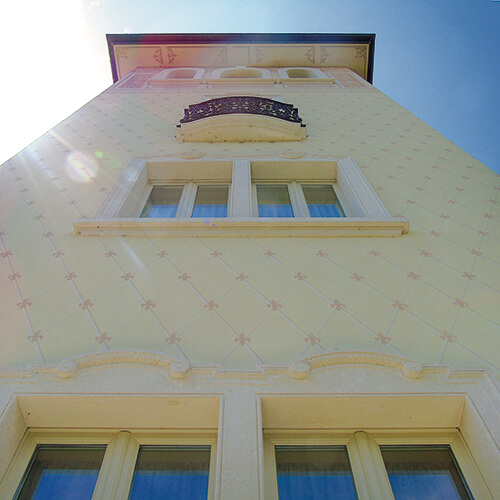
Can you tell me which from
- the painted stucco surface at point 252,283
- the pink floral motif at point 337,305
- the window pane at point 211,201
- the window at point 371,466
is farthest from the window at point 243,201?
the window at point 371,466

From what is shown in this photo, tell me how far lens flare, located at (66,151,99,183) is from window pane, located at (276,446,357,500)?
4366 mm

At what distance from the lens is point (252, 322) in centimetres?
311

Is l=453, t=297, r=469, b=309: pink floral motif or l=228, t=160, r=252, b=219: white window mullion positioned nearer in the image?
l=453, t=297, r=469, b=309: pink floral motif

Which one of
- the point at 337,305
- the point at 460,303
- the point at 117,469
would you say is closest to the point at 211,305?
the point at 337,305

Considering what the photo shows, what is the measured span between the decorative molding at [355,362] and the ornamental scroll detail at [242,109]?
4.87m

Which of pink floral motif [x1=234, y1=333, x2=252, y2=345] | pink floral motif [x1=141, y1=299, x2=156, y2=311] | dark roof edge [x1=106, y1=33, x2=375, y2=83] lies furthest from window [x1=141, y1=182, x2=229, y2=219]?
dark roof edge [x1=106, y1=33, x2=375, y2=83]

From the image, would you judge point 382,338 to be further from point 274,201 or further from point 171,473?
point 274,201

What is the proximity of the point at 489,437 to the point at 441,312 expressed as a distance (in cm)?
111

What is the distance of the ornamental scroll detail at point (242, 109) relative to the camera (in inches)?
267

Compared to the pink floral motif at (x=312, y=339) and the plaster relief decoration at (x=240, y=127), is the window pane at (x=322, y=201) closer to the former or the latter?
the plaster relief decoration at (x=240, y=127)

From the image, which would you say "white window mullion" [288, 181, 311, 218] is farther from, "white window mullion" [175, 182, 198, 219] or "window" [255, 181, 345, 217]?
"white window mullion" [175, 182, 198, 219]

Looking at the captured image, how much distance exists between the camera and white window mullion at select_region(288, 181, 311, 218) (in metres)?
5.13

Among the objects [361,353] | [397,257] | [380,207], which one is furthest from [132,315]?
[380,207]

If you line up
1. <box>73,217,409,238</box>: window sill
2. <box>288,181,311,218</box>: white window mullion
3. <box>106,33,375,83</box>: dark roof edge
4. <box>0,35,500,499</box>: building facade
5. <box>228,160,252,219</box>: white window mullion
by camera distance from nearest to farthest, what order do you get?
1. <box>0,35,500,499</box>: building facade
2. <box>73,217,409,238</box>: window sill
3. <box>228,160,252,219</box>: white window mullion
4. <box>288,181,311,218</box>: white window mullion
5. <box>106,33,375,83</box>: dark roof edge
